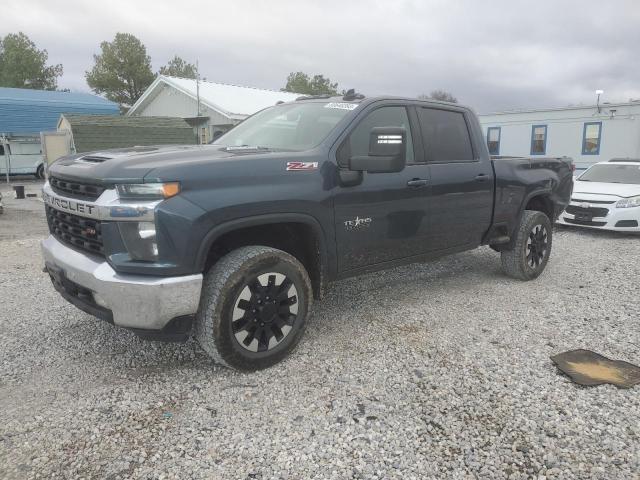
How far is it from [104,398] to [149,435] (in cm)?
53

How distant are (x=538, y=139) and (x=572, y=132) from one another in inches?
55.6

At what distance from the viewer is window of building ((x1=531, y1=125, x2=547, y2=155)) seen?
67.9ft

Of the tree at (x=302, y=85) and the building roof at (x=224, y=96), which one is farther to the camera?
the tree at (x=302, y=85)

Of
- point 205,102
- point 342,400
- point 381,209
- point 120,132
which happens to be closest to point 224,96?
point 205,102

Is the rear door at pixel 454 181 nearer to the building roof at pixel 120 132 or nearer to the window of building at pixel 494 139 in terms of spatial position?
the building roof at pixel 120 132

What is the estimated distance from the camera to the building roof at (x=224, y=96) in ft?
72.8

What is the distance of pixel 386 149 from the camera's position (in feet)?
10.9

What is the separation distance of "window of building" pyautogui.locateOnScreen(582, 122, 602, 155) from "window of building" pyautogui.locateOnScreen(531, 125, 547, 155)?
1539mm

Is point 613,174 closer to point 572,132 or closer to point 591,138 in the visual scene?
point 591,138

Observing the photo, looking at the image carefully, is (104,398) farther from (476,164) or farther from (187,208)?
(476,164)

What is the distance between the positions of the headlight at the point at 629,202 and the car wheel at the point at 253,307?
7499mm

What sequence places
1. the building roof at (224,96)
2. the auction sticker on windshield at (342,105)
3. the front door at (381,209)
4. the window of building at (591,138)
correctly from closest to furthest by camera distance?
the front door at (381,209) < the auction sticker on windshield at (342,105) < the window of building at (591,138) < the building roof at (224,96)

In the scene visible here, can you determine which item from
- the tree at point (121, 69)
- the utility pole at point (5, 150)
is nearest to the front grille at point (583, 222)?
the utility pole at point (5, 150)

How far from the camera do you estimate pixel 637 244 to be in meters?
8.08
